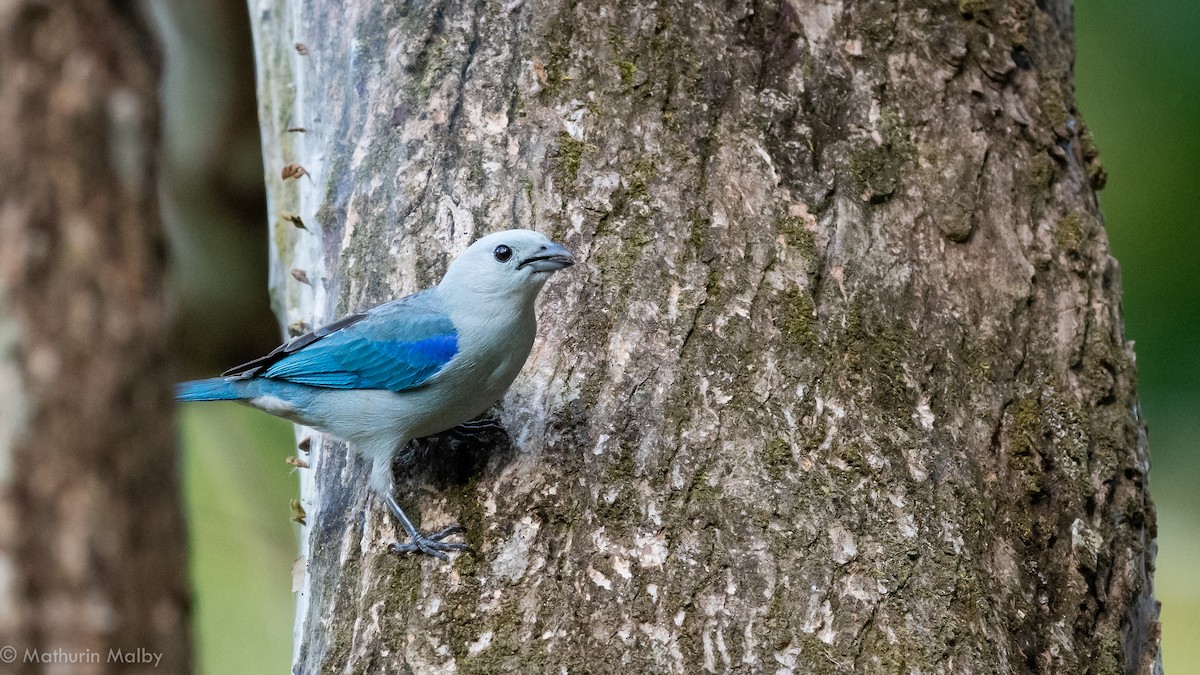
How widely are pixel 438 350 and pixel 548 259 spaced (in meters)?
0.51

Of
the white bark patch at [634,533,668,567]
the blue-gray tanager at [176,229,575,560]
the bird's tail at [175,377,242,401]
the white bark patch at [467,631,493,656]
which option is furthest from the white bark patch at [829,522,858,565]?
the bird's tail at [175,377,242,401]

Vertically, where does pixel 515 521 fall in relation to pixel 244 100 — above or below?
below

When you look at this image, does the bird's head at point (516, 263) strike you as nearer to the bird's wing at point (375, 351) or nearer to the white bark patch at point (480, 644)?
the bird's wing at point (375, 351)

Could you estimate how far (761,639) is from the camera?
9.91 ft

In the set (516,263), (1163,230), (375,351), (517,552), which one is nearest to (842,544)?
(517,552)

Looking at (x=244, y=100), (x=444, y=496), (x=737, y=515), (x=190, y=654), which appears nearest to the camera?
(x=190, y=654)

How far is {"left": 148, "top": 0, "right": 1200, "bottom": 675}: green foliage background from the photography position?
724cm

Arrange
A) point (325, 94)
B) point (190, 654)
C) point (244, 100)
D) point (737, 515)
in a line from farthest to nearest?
point (244, 100)
point (325, 94)
point (737, 515)
point (190, 654)

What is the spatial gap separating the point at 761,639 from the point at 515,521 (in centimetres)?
86

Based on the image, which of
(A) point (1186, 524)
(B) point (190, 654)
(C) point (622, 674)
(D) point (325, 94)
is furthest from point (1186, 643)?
(B) point (190, 654)

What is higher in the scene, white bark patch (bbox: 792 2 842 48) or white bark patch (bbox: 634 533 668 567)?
white bark patch (bbox: 792 2 842 48)

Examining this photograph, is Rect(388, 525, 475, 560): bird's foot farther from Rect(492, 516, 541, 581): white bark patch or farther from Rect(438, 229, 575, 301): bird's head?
Rect(438, 229, 575, 301): bird's head

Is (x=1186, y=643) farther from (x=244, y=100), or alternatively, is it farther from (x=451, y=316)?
(x=244, y=100)

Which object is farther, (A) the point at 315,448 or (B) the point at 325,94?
(B) the point at 325,94
